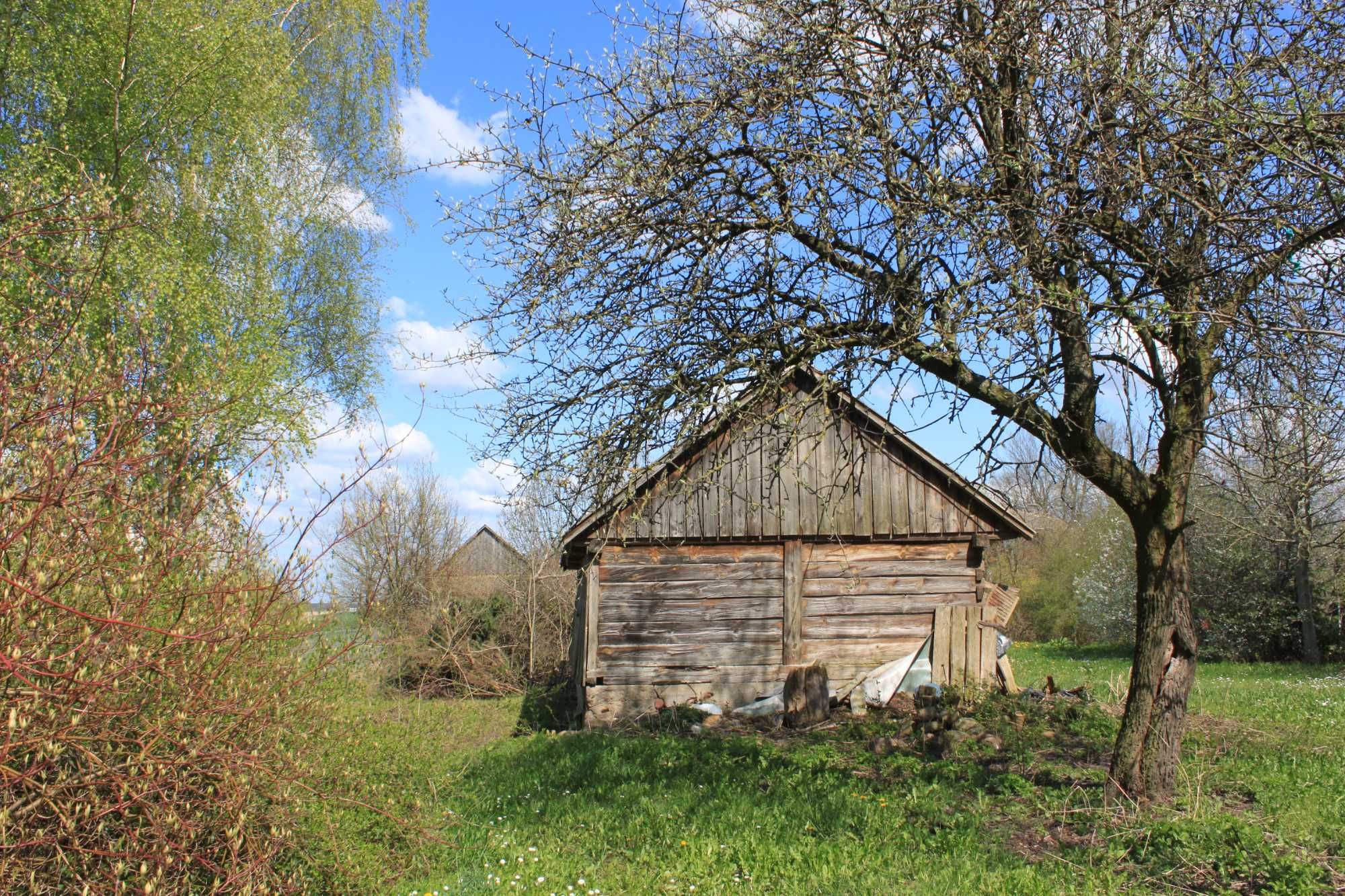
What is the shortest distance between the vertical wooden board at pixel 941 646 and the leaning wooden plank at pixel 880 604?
137 mm

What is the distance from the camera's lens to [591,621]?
12.4 meters

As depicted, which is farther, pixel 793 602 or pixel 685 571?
pixel 685 571

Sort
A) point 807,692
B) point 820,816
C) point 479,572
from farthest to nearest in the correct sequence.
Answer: point 479,572, point 807,692, point 820,816

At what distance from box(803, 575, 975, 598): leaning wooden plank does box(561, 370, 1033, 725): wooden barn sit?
0.8 inches

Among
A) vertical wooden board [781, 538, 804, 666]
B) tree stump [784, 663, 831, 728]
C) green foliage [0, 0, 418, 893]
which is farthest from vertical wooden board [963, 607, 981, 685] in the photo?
green foliage [0, 0, 418, 893]

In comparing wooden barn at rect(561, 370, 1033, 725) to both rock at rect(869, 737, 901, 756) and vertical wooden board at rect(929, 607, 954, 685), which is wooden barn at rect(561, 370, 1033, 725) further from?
rock at rect(869, 737, 901, 756)

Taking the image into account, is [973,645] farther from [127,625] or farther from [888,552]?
[127,625]

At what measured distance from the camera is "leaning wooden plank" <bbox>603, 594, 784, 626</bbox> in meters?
12.4

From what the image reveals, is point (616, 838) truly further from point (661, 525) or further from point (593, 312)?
point (661, 525)

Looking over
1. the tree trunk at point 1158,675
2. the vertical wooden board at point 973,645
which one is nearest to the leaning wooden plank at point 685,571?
the vertical wooden board at point 973,645

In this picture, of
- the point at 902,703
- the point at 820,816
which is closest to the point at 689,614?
the point at 902,703

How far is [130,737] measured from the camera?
4.06 m

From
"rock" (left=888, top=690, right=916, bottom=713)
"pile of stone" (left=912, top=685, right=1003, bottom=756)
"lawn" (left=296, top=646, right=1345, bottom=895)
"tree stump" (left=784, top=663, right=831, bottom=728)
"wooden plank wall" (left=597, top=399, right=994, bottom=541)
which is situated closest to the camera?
"lawn" (left=296, top=646, right=1345, bottom=895)

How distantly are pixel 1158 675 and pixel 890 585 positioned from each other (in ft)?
20.8
